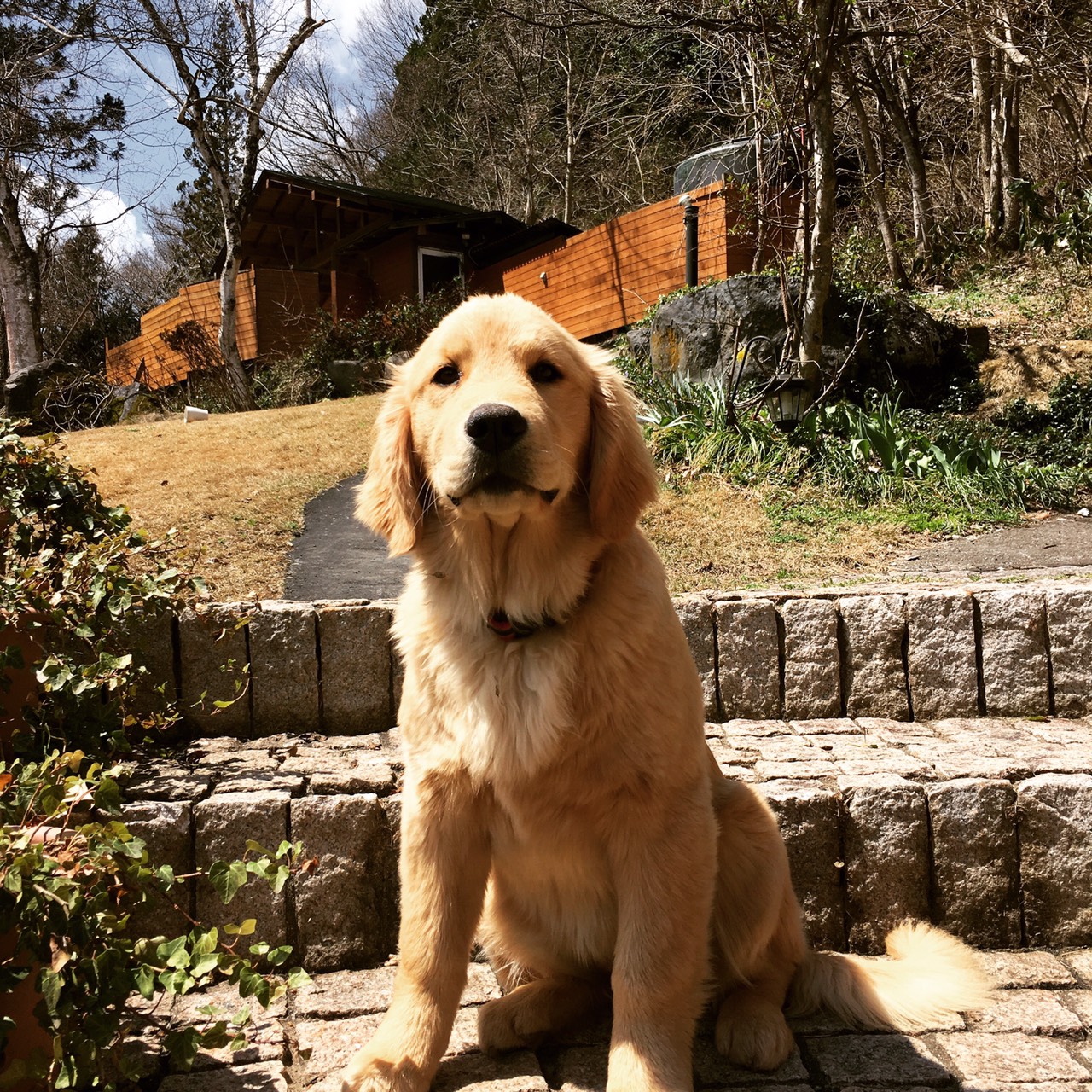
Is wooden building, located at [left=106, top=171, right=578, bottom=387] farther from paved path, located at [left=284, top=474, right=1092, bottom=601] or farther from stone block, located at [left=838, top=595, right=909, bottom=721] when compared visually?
stone block, located at [left=838, top=595, right=909, bottom=721]

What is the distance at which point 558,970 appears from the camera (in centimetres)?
248

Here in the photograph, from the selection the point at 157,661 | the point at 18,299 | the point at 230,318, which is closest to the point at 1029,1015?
the point at 157,661

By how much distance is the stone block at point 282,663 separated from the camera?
3531mm

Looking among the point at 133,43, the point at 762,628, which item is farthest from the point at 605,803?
the point at 133,43

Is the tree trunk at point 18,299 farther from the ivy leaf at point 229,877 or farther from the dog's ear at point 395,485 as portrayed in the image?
the ivy leaf at point 229,877

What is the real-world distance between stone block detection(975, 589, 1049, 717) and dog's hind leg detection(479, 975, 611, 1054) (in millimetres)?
2080

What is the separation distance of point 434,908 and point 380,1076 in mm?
353

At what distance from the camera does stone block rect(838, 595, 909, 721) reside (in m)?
3.70

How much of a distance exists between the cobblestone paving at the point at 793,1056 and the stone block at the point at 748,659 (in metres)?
1.36

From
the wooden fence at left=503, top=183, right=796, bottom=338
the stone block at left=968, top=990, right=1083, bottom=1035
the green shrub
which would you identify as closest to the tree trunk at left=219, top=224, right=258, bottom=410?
the wooden fence at left=503, top=183, right=796, bottom=338

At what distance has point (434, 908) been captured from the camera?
7.21ft

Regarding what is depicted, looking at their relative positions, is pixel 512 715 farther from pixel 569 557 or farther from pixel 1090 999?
pixel 1090 999

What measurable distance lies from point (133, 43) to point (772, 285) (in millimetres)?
15012

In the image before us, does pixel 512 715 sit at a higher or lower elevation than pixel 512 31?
lower
